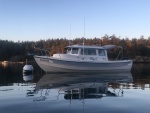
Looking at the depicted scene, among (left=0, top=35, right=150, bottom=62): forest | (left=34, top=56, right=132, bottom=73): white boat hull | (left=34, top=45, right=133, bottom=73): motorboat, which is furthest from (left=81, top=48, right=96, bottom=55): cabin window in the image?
(left=0, top=35, right=150, bottom=62): forest

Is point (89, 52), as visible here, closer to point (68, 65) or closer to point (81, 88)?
point (68, 65)

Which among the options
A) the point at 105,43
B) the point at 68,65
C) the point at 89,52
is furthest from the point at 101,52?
the point at 105,43

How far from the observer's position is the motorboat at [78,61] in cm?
2797

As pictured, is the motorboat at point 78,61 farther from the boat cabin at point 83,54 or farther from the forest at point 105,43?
the forest at point 105,43

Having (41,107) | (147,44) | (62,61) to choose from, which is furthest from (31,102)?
(147,44)

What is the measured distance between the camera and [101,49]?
101ft

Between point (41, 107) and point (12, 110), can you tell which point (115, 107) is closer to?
point (41, 107)

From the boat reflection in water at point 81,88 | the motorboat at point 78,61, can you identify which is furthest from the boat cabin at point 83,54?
the boat reflection in water at point 81,88

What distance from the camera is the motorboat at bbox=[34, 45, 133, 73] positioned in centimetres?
2797

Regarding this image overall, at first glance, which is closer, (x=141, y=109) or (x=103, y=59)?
(x=141, y=109)

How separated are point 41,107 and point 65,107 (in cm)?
88

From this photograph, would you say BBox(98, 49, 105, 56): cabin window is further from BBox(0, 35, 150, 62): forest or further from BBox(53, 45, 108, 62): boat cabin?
BBox(0, 35, 150, 62): forest

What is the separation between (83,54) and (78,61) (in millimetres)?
1491

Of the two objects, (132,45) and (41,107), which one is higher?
(132,45)
